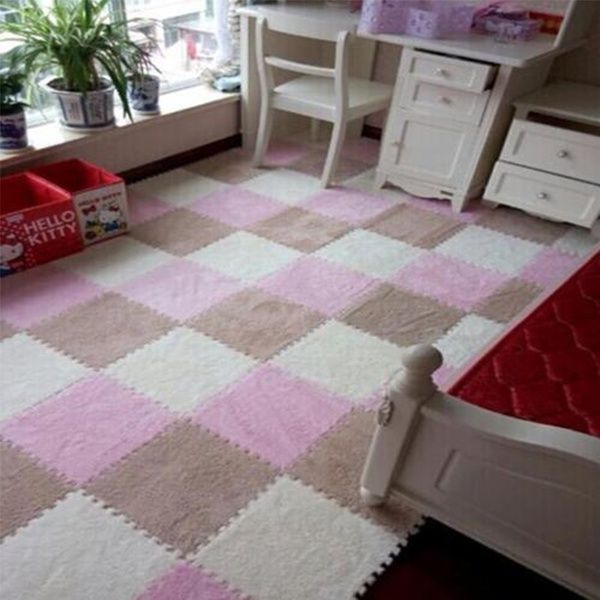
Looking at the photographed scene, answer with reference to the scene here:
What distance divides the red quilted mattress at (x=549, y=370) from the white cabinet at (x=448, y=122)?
125cm

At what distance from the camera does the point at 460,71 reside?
2.37 m

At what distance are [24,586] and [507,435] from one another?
3.39 ft

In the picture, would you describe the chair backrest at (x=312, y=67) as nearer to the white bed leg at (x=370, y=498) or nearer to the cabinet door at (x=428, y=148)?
the cabinet door at (x=428, y=148)

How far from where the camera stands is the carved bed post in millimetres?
1026

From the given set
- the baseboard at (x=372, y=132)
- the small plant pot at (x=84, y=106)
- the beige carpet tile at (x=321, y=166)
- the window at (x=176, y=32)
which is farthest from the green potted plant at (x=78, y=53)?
the baseboard at (x=372, y=132)

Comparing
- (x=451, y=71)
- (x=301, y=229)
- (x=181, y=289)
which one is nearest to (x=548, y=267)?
(x=451, y=71)

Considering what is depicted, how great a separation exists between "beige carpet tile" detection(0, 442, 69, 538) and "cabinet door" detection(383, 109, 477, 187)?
6.79ft

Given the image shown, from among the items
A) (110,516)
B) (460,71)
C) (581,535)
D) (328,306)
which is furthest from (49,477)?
(460,71)

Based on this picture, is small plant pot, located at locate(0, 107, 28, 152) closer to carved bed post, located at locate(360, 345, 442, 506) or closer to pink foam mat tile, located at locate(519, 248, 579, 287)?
carved bed post, located at locate(360, 345, 442, 506)

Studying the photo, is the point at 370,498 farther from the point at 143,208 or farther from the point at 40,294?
the point at 143,208

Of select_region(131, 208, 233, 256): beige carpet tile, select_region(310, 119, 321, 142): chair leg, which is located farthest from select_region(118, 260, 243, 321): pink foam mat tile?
select_region(310, 119, 321, 142): chair leg

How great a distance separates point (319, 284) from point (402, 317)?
349 millimetres

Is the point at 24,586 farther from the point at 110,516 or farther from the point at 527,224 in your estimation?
the point at 527,224

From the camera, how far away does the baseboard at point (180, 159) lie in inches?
111
